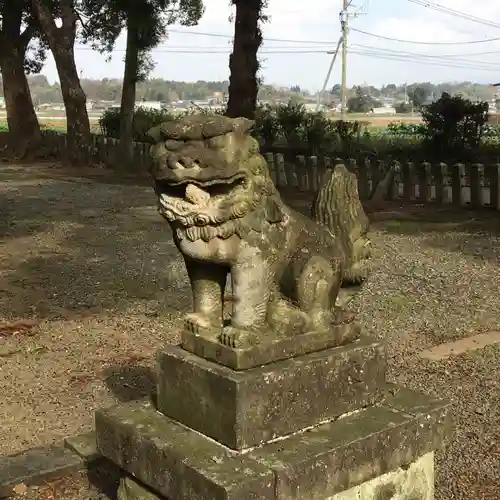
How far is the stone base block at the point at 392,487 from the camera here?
118 inches

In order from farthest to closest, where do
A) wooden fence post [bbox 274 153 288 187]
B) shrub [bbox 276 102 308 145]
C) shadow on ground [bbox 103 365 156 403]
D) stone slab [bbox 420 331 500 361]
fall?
shrub [bbox 276 102 308 145]
wooden fence post [bbox 274 153 288 187]
stone slab [bbox 420 331 500 361]
shadow on ground [bbox 103 365 156 403]

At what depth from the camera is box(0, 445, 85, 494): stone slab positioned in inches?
157

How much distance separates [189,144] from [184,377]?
965 mm

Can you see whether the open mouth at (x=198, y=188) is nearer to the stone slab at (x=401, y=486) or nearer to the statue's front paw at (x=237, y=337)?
the statue's front paw at (x=237, y=337)

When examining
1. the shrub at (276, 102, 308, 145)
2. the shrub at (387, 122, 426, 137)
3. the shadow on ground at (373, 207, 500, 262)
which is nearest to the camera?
the shadow on ground at (373, 207, 500, 262)

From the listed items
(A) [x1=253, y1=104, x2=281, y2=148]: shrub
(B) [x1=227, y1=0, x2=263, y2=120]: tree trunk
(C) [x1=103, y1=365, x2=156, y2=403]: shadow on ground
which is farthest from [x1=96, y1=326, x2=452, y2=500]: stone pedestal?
(A) [x1=253, y1=104, x2=281, y2=148]: shrub

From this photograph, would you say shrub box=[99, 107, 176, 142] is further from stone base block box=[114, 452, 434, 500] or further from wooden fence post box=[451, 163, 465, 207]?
stone base block box=[114, 452, 434, 500]

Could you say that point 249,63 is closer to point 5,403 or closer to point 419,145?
point 419,145

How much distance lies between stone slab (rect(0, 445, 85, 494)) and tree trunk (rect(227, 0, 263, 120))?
511 inches

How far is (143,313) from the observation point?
7230mm

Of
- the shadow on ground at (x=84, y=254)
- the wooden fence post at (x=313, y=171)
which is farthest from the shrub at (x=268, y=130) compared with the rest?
the shadow on ground at (x=84, y=254)

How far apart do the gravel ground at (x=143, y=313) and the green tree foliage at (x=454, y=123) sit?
11.9 feet

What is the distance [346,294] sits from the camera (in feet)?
11.2

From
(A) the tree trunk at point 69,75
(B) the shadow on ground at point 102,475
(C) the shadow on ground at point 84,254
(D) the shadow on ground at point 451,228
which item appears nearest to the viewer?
(B) the shadow on ground at point 102,475
